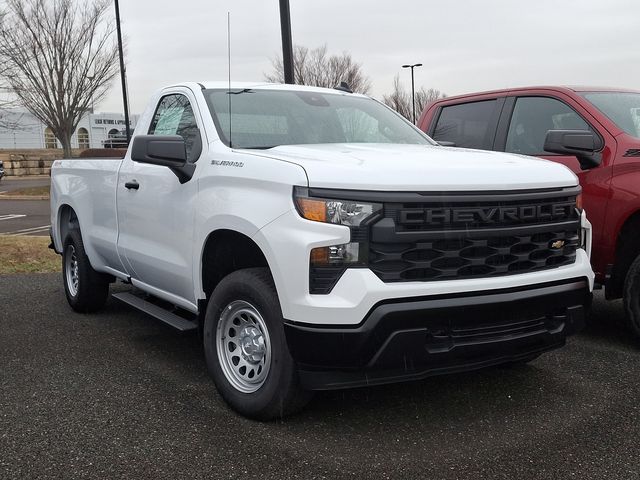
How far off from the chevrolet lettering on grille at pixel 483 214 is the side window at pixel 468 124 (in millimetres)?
2566

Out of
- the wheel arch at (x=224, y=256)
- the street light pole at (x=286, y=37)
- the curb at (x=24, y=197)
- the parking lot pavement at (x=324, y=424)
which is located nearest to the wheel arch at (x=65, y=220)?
the parking lot pavement at (x=324, y=424)

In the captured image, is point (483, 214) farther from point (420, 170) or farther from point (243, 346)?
point (243, 346)

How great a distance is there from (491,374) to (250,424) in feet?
5.70

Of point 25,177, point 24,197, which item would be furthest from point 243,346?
point 25,177

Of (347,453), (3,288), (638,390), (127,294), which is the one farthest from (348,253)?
(3,288)

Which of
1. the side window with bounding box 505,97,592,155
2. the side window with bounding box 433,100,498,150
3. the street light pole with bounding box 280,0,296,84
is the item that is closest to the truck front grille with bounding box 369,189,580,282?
the side window with bounding box 505,97,592,155

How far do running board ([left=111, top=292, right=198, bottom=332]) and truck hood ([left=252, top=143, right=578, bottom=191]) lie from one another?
126 centimetres

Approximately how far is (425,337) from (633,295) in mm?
2364

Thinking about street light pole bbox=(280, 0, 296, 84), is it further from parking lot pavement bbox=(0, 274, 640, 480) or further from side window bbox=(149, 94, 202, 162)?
parking lot pavement bbox=(0, 274, 640, 480)

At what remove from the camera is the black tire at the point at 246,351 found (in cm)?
330

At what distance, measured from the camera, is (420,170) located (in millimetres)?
3174

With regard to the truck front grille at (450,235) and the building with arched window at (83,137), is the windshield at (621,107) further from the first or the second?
the building with arched window at (83,137)

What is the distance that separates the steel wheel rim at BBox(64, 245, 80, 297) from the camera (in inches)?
247

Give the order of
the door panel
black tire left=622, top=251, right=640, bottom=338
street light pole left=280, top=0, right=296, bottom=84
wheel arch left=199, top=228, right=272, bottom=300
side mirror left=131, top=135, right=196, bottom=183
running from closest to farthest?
wheel arch left=199, top=228, right=272, bottom=300, side mirror left=131, top=135, right=196, bottom=183, the door panel, black tire left=622, top=251, right=640, bottom=338, street light pole left=280, top=0, right=296, bottom=84
